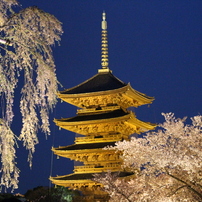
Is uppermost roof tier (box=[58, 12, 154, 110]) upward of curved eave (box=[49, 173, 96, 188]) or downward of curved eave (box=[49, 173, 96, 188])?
upward

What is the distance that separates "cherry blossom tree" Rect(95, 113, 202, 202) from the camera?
36.4ft

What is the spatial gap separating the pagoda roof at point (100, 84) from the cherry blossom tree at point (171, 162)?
9.13 m

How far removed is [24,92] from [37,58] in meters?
0.63

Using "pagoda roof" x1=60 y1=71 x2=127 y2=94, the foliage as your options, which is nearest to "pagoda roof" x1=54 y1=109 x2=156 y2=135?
"pagoda roof" x1=60 y1=71 x2=127 y2=94

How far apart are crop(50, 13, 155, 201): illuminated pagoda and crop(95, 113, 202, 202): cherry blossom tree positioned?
6993 millimetres

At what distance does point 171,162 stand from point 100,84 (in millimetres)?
13098

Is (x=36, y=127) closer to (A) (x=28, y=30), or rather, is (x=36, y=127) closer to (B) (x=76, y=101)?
(A) (x=28, y=30)

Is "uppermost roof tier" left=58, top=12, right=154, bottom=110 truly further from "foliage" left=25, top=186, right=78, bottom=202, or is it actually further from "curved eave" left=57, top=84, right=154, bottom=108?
"foliage" left=25, top=186, right=78, bottom=202

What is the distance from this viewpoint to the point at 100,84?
2403 centimetres

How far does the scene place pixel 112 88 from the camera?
2275 centimetres

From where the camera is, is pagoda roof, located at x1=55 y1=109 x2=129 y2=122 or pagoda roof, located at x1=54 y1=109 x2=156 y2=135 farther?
pagoda roof, located at x1=55 y1=109 x2=129 y2=122

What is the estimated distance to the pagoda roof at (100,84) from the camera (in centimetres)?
2319

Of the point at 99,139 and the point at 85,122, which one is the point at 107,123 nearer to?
the point at 99,139

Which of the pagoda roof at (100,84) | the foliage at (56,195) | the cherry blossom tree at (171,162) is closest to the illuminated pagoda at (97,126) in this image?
the pagoda roof at (100,84)
